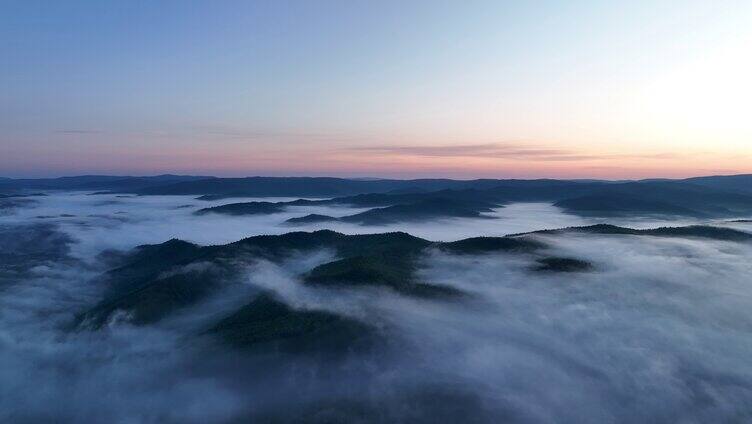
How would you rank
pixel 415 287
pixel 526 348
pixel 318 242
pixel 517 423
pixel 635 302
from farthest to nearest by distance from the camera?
pixel 318 242
pixel 415 287
pixel 635 302
pixel 526 348
pixel 517 423

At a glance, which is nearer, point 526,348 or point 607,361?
point 607,361

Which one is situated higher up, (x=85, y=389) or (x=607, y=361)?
(x=607, y=361)

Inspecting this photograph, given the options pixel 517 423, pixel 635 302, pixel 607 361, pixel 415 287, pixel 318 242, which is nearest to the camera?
pixel 517 423

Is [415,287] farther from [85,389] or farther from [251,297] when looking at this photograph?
[85,389]

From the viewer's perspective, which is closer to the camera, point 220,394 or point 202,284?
point 220,394

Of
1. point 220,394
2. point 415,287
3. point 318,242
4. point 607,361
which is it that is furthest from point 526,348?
point 318,242

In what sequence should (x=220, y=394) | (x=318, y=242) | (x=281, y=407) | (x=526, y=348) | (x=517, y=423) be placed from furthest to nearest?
(x=318, y=242)
(x=526, y=348)
(x=220, y=394)
(x=281, y=407)
(x=517, y=423)

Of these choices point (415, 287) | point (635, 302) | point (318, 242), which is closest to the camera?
point (635, 302)

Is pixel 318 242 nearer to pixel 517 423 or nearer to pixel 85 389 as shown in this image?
pixel 85 389

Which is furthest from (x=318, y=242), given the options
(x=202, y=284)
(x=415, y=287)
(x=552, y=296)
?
(x=552, y=296)
